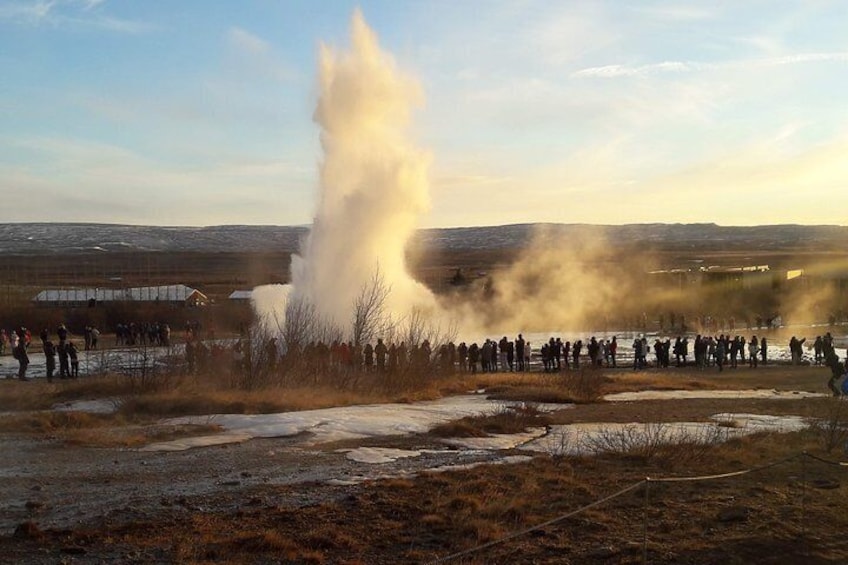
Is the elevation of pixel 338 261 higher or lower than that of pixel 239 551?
higher

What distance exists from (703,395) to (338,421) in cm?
1278

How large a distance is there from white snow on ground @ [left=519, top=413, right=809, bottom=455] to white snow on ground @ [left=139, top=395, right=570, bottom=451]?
2.86m

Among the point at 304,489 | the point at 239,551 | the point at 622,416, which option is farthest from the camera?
the point at 622,416

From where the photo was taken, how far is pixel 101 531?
30.9ft

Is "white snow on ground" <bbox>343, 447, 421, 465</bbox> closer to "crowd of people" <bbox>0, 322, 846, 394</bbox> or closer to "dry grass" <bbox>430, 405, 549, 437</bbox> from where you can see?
"dry grass" <bbox>430, 405, 549, 437</bbox>

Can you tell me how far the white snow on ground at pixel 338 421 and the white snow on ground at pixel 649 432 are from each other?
9.39ft

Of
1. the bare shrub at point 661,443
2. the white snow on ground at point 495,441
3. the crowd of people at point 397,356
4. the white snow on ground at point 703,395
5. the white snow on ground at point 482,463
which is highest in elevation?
the crowd of people at point 397,356

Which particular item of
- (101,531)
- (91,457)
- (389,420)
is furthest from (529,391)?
(101,531)

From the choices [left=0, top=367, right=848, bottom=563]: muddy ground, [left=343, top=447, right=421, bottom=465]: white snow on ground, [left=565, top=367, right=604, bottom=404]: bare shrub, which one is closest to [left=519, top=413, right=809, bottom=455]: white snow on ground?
[left=0, top=367, right=848, bottom=563]: muddy ground

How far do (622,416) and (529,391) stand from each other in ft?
16.3

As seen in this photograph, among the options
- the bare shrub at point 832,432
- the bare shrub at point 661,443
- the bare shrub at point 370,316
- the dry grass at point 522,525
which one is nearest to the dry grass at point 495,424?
the bare shrub at point 661,443

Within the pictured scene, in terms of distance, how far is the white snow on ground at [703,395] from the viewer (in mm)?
25375

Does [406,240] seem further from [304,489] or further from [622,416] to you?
[304,489]

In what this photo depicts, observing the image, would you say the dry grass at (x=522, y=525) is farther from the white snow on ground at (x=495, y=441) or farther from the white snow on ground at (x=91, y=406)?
the white snow on ground at (x=91, y=406)
